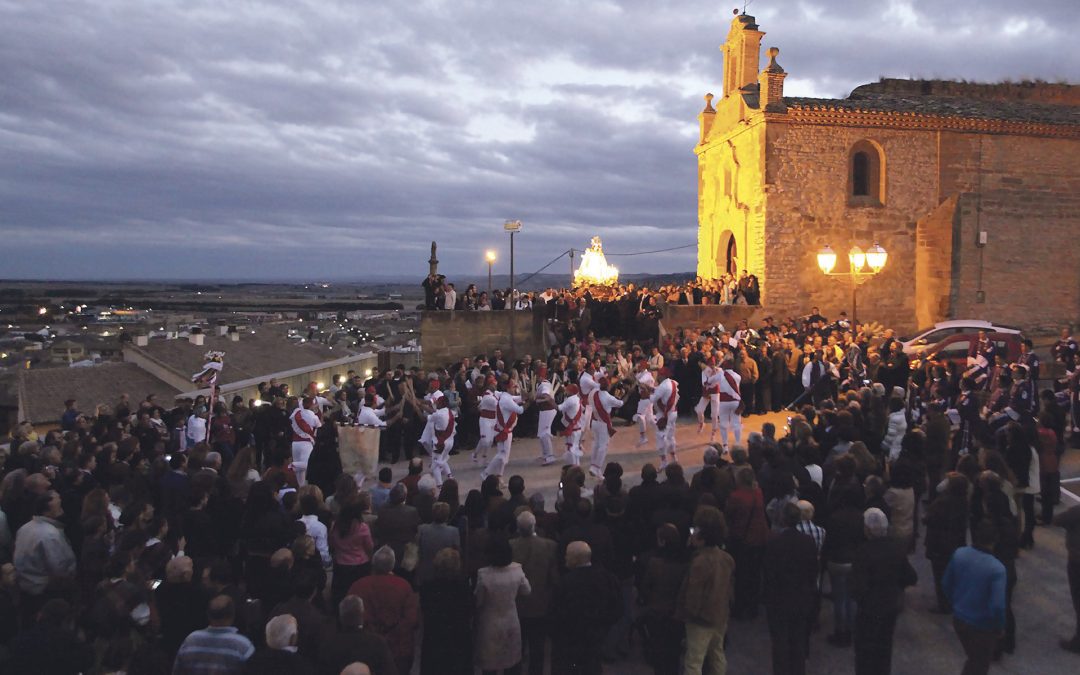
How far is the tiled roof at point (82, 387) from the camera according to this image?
2769 centimetres

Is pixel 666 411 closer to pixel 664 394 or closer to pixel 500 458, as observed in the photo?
pixel 664 394

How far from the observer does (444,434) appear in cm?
1119

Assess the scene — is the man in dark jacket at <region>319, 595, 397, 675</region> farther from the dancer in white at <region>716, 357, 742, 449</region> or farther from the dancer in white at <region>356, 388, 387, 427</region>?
the dancer in white at <region>716, 357, 742, 449</region>

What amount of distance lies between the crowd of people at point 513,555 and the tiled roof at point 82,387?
2081 cm

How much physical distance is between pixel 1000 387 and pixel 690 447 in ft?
16.8

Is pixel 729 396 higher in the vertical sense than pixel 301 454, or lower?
higher

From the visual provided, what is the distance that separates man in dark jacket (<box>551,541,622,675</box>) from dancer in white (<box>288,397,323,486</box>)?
6.00 m

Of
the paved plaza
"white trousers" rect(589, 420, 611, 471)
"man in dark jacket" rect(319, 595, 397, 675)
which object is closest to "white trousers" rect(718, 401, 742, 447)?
"white trousers" rect(589, 420, 611, 471)

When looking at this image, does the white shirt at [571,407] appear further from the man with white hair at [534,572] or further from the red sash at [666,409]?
the man with white hair at [534,572]

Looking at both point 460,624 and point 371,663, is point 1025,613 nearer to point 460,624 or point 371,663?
point 460,624

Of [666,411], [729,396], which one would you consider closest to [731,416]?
[729,396]

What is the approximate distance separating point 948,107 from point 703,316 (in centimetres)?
986

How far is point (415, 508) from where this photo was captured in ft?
23.1

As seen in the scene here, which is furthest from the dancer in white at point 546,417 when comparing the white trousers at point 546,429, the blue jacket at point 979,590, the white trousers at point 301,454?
the blue jacket at point 979,590
